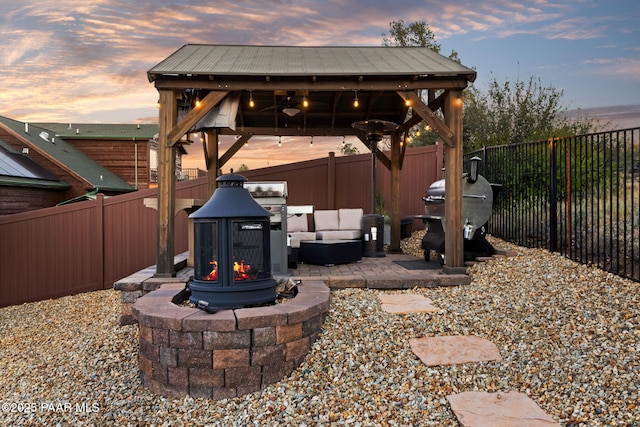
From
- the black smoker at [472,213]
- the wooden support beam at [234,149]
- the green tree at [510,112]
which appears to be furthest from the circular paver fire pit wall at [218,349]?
Result: the green tree at [510,112]

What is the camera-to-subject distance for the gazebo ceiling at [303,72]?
5141mm

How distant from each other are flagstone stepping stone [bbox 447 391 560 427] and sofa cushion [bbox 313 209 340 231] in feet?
15.2

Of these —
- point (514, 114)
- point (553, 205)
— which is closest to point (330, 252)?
point (553, 205)

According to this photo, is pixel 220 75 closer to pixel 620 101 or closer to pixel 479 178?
pixel 479 178

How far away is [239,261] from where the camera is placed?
3.77 m

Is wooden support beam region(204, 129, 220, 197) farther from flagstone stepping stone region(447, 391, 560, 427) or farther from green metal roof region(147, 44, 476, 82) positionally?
flagstone stepping stone region(447, 391, 560, 427)

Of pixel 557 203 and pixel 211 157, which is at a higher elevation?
pixel 211 157

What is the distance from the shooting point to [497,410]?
9.00 feet

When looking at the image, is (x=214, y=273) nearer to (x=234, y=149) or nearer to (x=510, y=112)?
(x=234, y=149)

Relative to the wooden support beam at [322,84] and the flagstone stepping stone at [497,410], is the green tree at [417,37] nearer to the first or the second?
the wooden support beam at [322,84]

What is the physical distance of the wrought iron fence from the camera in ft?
18.0

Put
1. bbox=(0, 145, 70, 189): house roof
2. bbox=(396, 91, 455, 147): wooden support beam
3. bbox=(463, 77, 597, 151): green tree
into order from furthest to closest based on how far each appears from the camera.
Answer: bbox=(463, 77, 597, 151): green tree < bbox=(0, 145, 70, 189): house roof < bbox=(396, 91, 455, 147): wooden support beam

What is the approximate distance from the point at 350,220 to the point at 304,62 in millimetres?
2802

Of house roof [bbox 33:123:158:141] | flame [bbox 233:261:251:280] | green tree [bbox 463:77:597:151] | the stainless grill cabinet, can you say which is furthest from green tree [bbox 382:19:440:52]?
flame [bbox 233:261:251:280]
